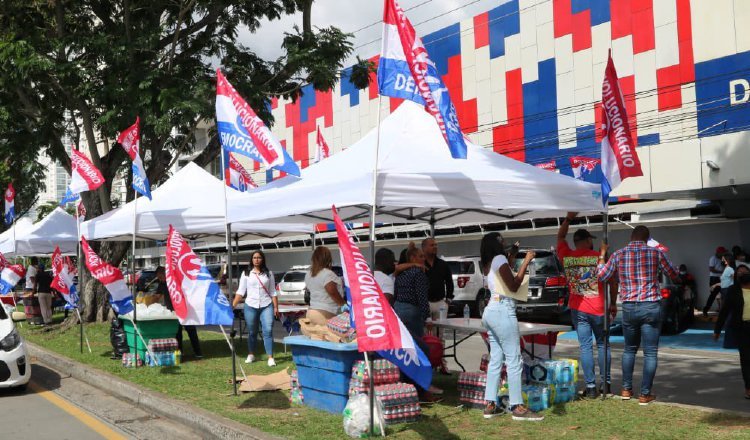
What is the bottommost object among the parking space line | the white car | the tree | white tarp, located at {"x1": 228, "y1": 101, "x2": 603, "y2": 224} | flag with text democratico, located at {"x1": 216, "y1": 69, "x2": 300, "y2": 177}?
the parking space line

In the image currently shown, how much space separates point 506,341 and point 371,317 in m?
1.61

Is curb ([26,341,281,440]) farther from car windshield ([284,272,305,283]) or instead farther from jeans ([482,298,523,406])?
car windshield ([284,272,305,283])

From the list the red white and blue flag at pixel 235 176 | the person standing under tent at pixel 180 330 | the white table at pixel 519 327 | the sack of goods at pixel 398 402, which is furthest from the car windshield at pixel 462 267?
the sack of goods at pixel 398 402

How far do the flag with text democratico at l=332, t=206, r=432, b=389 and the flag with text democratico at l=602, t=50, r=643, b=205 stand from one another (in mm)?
3237

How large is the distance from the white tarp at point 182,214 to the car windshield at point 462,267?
7.69 metres

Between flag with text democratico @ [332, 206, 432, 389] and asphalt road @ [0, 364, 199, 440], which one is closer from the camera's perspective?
flag with text democratico @ [332, 206, 432, 389]

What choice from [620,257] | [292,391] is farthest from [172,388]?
[620,257]

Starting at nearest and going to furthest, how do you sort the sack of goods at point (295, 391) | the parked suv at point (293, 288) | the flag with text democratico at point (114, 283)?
the sack of goods at point (295, 391)
the flag with text democratico at point (114, 283)
the parked suv at point (293, 288)

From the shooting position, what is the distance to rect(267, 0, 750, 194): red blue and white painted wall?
22.8 metres

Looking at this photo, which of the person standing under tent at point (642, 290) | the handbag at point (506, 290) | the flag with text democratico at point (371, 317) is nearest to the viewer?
the flag with text democratico at point (371, 317)

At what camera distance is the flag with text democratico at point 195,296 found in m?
9.19

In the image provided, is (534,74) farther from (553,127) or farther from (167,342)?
(167,342)

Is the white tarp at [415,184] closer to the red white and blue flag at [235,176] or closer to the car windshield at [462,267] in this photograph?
the red white and blue flag at [235,176]

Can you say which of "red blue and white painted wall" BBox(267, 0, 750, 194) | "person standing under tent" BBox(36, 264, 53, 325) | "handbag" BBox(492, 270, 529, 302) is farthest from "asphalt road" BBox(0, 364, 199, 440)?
"red blue and white painted wall" BBox(267, 0, 750, 194)
